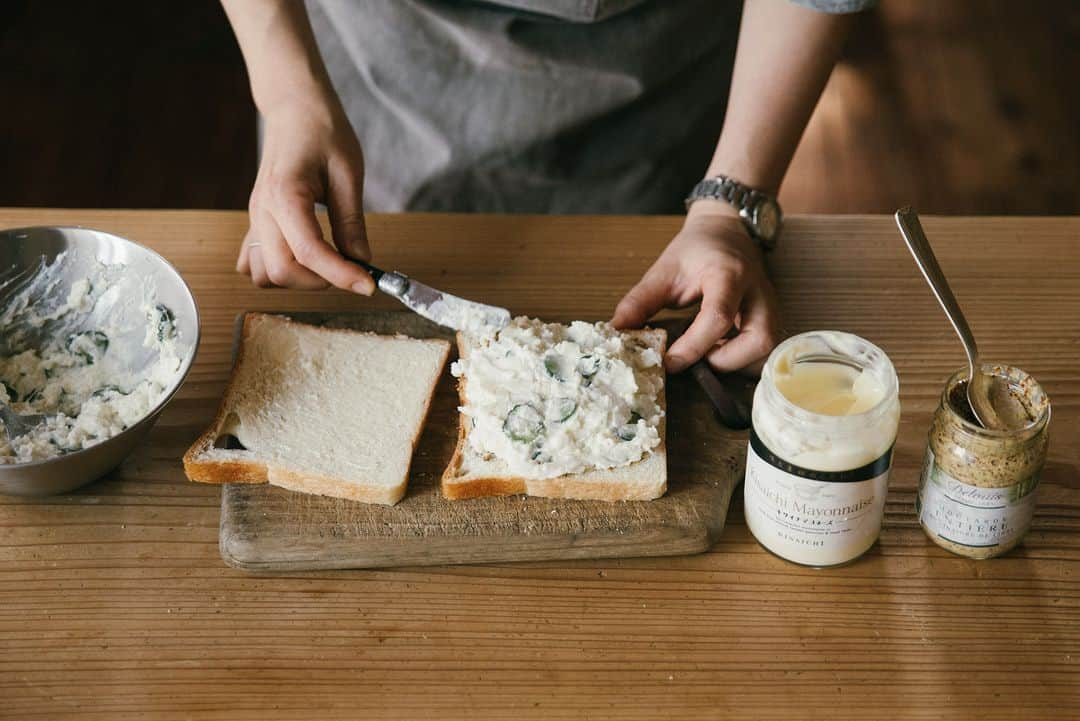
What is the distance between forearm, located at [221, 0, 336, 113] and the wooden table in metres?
0.54

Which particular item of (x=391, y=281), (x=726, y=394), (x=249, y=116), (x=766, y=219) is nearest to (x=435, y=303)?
(x=391, y=281)

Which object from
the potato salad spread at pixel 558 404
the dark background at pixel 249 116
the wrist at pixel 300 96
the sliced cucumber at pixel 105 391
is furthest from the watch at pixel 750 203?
the dark background at pixel 249 116

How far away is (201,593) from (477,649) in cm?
36

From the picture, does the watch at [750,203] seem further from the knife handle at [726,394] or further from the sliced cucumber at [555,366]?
the sliced cucumber at [555,366]

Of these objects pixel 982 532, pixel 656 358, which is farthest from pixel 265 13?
pixel 982 532

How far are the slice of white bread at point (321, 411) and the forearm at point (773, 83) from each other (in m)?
0.61

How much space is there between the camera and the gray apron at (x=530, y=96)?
1.90 meters

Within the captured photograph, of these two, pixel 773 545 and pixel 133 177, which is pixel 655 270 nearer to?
pixel 773 545

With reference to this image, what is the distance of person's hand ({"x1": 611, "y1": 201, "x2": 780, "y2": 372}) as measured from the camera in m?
1.55

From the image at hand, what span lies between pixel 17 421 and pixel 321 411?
1.32 feet

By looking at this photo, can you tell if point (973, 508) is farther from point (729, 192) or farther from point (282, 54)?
point (282, 54)

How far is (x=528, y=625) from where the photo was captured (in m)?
1.30

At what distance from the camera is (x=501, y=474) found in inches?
54.3

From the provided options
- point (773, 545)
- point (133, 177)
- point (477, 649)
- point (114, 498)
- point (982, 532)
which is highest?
point (982, 532)
